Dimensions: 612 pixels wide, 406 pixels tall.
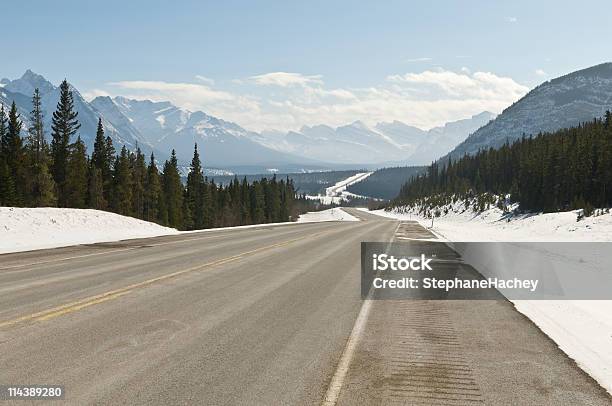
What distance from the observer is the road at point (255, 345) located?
4578 mm

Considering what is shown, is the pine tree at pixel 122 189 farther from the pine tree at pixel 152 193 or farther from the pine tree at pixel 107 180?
the pine tree at pixel 152 193

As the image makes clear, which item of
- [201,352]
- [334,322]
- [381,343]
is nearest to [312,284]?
[334,322]

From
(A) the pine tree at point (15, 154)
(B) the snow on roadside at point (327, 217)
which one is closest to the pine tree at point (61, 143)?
(A) the pine tree at point (15, 154)

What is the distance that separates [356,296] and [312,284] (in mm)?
1509

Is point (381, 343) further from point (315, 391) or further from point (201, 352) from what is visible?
point (201, 352)

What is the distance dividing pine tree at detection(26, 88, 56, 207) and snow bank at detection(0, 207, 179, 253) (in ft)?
119

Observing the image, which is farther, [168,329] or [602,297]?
[602,297]

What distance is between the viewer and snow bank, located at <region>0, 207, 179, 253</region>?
1944 centimetres

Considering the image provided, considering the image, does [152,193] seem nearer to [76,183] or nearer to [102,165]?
[102,165]

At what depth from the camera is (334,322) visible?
7363 mm

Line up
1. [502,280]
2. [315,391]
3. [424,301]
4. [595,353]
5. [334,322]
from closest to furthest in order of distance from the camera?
[315,391] < [595,353] < [334,322] < [424,301] < [502,280]

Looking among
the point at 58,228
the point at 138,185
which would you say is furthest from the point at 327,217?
the point at 58,228

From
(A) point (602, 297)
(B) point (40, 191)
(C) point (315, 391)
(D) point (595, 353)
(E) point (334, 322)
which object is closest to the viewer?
(C) point (315, 391)

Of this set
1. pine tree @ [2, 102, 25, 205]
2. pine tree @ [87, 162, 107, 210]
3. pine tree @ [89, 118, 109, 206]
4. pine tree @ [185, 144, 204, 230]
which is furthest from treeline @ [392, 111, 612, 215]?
pine tree @ [2, 102, 25, 205]
